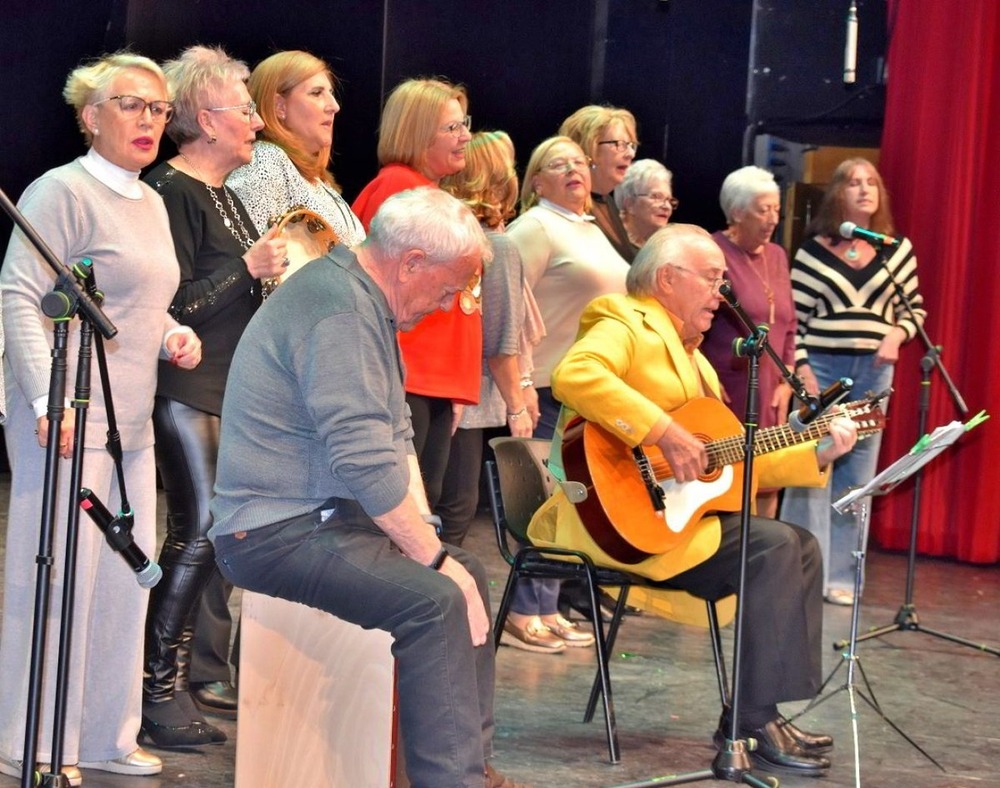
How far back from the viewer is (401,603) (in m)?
3.11

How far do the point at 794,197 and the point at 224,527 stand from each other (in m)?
5.21

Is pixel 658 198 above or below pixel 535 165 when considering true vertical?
below

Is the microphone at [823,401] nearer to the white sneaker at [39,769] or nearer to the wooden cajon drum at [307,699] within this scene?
the wooden cajon drum at [307,699]

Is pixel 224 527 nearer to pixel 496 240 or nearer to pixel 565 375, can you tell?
pixel 565 375

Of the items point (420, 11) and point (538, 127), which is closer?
point (420, 11)

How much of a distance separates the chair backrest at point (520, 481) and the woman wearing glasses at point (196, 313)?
2.88 feet

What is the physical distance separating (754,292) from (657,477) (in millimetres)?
2028

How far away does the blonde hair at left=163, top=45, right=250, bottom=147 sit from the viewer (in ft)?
12.9

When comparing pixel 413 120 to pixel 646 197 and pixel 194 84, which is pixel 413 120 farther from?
pixel 646 197

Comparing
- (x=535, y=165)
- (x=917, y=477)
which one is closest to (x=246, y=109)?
(x=535, y=165)

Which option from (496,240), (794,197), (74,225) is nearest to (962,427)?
(496,240)

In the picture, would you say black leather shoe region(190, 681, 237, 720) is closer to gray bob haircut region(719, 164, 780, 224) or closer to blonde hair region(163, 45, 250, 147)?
blonde hair region(163, 45, 250, 147)

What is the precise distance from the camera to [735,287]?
5.97 metres

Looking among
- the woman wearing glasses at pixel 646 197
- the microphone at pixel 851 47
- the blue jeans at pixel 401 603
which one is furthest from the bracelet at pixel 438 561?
the microphone at pixel 851 47
